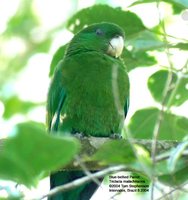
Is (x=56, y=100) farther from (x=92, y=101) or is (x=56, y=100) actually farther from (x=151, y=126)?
(x=151, y=126)

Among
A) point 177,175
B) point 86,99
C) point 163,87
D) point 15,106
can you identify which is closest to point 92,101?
point 86,99

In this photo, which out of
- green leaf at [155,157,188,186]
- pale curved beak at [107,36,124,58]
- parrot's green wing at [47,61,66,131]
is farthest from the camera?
pale curved beak at [107,36,124,58]

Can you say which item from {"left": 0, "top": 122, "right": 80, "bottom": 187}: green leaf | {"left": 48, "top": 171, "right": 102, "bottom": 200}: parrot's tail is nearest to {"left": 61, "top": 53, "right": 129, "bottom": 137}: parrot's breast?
{"left": 48, "top": 171, "right": 102, "bottom": 200}: parrot's tail

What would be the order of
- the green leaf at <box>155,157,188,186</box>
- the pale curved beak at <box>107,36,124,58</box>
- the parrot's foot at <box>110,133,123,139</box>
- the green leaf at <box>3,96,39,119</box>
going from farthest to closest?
the green leaf at <box>3,96,39,119</box>, the pale curved beak at <box>107,36,124,58</box>, the parrot's foot at <box>110,133,123,139</box>, the green leaf at <box>155,157,188,186</box>

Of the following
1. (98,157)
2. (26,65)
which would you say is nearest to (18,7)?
(26,65)

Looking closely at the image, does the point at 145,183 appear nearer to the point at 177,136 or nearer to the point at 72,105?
the point at 177,136

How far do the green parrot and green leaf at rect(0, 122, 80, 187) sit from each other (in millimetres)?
2344

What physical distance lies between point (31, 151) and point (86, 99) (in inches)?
100

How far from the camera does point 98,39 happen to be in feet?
15.3

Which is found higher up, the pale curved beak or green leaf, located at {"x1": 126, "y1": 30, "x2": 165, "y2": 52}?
the pale curved beak

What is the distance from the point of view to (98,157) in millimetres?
2070

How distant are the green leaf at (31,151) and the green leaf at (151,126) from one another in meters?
1.82

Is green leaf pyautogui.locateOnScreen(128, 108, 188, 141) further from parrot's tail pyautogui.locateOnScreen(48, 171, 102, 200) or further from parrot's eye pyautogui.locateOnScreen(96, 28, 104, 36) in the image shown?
parrot's eye pyautogui.locateOnScreen(96, 28, 104, 36)

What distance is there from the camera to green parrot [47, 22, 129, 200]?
4.04m
